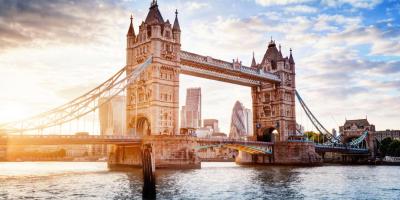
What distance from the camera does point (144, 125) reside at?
7494cm

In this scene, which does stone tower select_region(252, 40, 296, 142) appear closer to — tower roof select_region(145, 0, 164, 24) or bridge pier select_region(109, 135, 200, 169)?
bridge pier select_region(109, 135, 200, 169)

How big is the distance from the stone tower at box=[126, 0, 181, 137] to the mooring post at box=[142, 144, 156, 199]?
36.0m

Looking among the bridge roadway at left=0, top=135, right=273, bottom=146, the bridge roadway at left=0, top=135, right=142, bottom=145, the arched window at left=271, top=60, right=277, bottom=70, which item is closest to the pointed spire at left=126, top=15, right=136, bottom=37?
the bridge roadway at left=0, top=135, right=273, bottom=146

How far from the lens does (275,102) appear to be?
98250 millimetres

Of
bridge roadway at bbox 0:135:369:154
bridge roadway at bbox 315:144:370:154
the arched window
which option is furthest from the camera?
the arched window

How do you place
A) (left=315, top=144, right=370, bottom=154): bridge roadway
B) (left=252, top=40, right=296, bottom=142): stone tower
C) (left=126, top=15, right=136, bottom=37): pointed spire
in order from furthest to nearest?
(left=315, top=144, right=370, bottom=154): bridge roadway, (left=252, top=40, right=296, bottom=142): stone tower, (left=126, top=15, right=136, bottom=37): pointed spire

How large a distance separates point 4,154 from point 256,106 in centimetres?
11723

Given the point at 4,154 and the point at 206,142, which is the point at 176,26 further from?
the point at 4,154

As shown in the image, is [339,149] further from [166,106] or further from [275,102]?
[166,106]

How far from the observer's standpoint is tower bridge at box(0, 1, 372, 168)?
2480 inches

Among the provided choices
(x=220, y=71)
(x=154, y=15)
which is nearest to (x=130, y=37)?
(x=154, y=15)

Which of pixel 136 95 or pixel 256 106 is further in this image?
pixel 256 106

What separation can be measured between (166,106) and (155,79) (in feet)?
17.4

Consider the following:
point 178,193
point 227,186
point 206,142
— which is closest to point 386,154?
point 206,142
